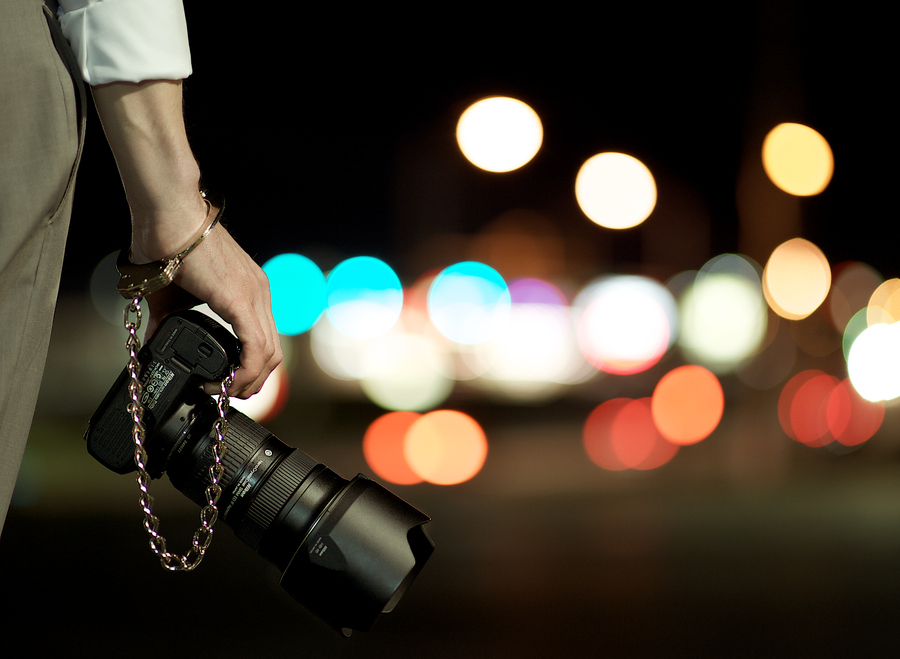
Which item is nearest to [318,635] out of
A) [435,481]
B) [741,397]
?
[435,481]

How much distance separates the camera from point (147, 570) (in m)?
5.85

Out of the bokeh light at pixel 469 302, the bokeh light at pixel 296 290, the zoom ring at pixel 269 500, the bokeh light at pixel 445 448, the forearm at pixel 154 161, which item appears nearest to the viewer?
the forearm at pixel 154 161

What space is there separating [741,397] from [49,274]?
11545 mm

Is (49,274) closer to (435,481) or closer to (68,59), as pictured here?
(68,59)

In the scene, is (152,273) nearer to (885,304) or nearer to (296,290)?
(885,304)

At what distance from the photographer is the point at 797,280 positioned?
38.5 meters

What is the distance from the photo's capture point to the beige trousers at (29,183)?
Result: 1.17 metres

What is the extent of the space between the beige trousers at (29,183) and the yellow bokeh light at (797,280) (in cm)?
3782

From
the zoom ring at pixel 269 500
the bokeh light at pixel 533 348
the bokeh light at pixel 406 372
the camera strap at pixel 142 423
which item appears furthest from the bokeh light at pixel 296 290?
the camera strap at pixel 142 423

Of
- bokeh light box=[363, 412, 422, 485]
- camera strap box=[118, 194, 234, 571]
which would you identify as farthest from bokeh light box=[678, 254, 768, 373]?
camera strap box=[118, 194, 234, 571]

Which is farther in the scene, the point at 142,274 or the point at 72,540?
the point at 72,540

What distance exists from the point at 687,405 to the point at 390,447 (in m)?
8.83

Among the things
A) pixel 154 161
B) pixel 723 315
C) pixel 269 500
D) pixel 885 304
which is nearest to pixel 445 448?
pixel 269 500

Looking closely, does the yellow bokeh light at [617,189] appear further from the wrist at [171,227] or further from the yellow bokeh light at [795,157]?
the wrist at [171,227]
